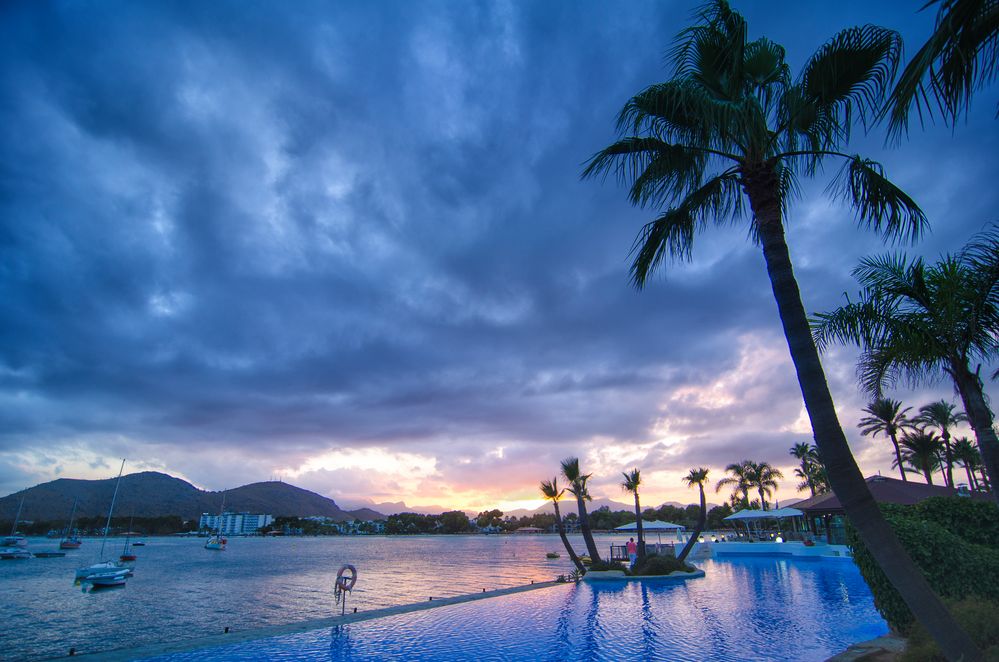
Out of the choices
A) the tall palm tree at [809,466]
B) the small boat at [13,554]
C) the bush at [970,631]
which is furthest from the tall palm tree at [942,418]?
the small boat at [13,554]

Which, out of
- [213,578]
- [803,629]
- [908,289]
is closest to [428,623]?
[803,629]

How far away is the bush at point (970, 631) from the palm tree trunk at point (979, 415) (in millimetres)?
1797

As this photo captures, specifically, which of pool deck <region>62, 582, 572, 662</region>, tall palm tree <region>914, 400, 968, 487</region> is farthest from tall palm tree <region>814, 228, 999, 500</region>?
tall palm tree <region>914, 400, 968, 487</region>

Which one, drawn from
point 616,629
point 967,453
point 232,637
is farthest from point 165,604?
point 967,453

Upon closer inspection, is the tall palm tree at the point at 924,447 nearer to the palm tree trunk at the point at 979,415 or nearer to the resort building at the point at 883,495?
the resort building at the point at 883,495

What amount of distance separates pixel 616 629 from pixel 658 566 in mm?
13254

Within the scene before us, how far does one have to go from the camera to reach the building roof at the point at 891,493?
29.6m

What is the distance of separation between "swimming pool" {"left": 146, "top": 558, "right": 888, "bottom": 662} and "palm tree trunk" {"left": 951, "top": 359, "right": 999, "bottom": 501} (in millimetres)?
5776

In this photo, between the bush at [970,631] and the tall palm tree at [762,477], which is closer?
the bush at [970,631]

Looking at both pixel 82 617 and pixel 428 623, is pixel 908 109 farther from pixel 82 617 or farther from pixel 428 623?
pixel 82 617

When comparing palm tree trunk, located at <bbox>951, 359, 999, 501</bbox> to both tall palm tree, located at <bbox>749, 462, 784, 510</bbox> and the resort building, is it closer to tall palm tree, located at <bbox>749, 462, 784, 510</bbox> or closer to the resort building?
the resort building

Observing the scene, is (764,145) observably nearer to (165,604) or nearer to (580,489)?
(580,489)

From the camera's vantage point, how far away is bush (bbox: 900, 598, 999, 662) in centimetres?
680

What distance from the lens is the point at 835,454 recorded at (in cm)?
548
